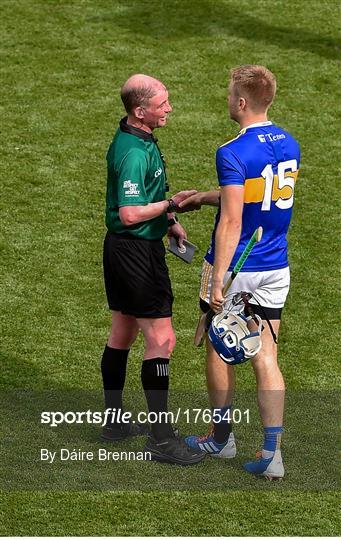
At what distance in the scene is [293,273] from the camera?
10.5m

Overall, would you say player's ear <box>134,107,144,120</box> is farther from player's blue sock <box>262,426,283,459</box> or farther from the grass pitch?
the grass pitch

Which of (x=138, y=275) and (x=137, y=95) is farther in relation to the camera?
(x=138, y=275)

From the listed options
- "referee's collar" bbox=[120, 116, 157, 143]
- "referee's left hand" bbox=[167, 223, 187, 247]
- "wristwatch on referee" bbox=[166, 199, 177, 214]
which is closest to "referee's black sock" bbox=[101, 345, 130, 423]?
"referee's left hand" bbox=[167, 223, 187, 247]

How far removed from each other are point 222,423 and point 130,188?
4.88 feet

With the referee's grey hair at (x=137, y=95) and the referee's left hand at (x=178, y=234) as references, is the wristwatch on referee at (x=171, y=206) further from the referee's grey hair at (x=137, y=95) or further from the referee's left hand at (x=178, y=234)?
the referee's grey hair at (x=137, y=95)

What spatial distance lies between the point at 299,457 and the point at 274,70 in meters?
6.77

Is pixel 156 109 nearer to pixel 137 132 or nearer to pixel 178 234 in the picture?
pixel 137 132

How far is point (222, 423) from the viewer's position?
7.80m

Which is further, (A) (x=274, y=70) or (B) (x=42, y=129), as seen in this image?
(A) (x=274, y=70)

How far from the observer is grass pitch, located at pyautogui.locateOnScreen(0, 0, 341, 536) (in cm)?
728

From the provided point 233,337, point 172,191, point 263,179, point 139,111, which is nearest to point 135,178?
point 139,111

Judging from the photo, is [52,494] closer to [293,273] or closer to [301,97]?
[293,273]

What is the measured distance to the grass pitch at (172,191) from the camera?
23.9 feet

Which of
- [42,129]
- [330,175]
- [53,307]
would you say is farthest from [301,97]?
[53,307]
